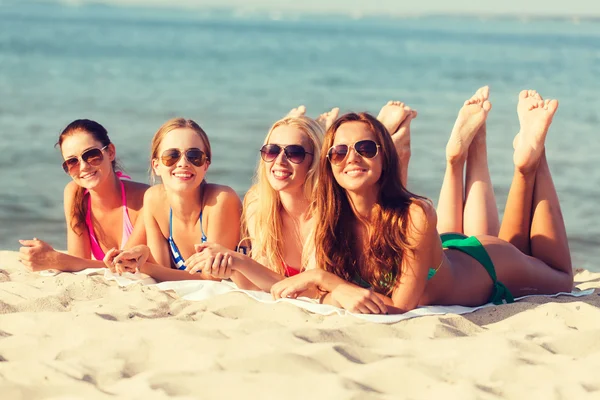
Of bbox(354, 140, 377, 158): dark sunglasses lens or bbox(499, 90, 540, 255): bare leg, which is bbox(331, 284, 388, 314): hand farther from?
bbox(499, 90, 540, 255): bare leg

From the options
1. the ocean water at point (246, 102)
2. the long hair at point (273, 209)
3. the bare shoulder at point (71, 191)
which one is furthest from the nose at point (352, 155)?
the ocean water at point (246, 102)

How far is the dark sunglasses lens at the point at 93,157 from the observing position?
18.4 feet

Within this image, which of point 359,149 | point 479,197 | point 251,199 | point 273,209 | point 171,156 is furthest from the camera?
point 479,197

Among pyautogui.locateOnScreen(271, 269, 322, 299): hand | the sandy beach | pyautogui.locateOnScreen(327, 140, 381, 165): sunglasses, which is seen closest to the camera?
the sandy beach

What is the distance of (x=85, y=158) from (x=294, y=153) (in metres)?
1.49

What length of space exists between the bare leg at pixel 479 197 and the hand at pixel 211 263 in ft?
6.55

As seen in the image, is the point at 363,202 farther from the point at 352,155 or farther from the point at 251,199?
the point at 251,199

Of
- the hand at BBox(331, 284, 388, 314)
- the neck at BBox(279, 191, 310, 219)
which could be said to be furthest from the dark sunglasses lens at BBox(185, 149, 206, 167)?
the hand at BBox(331, 284, 388, 314)

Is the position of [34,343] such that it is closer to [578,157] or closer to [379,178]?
[379,178]

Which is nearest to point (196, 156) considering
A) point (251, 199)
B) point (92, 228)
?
point (251, 199)

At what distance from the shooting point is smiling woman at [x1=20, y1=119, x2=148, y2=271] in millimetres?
5633

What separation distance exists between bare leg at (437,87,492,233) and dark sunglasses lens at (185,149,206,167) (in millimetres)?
1769

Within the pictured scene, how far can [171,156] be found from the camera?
5.26 meters

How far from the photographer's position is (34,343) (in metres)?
3.90
